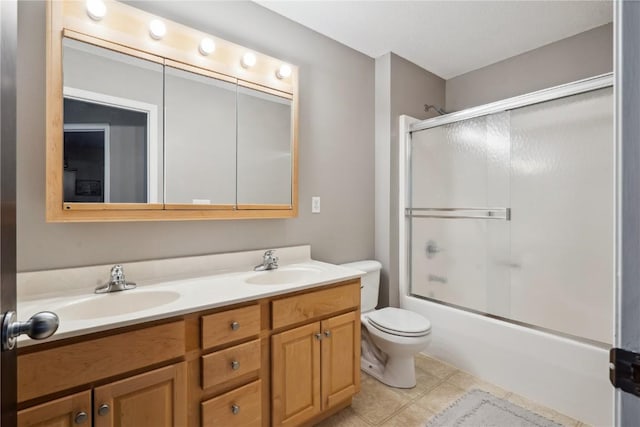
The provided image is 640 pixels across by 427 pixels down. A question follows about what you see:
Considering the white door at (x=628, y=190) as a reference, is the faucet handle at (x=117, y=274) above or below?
below

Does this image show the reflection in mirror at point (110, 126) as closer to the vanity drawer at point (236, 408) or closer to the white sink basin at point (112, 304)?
the white sink basin at point (112, 304)

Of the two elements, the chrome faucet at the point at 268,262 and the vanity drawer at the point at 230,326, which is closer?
the vanity drawer at the point at 230,326

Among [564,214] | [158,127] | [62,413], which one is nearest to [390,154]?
[564,214]

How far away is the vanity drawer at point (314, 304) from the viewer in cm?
138

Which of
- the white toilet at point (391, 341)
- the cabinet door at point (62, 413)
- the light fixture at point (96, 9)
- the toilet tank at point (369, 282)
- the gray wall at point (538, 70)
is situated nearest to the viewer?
the cabinet door at point (62, 413)

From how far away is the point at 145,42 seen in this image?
1427 mm

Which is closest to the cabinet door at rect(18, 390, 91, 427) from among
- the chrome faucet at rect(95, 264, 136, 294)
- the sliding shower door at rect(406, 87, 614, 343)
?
the chrome faucet at rect(95, 264, 136, 294)

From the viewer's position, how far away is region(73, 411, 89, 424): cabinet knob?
0.91 metres

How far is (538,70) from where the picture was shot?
2.39m

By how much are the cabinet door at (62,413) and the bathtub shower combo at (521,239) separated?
218cm

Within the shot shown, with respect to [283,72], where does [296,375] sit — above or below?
below

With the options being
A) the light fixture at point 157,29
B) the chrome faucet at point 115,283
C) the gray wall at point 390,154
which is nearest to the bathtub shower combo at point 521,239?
the gray wall at point 390,154

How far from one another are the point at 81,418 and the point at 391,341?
59.8 inches

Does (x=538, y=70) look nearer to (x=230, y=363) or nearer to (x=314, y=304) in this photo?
(x=314, y=304)
